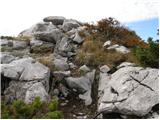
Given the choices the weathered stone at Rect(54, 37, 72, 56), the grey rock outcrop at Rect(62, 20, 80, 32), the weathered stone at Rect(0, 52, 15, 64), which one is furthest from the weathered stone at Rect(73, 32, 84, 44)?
the weathered stone at Rect(0, 52, 15, 64)

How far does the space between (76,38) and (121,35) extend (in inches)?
74.6

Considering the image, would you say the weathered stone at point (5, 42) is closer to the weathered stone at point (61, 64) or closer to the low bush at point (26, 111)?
the weathered stone at point (61, 64)

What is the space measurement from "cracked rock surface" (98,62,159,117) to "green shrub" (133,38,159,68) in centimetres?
35

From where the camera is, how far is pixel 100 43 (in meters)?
13.5

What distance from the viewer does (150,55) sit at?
9977 millimetres

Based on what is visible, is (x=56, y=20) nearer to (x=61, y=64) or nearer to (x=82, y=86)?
(x=61, y=64)

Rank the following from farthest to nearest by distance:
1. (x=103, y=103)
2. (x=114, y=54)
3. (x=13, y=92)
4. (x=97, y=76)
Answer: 1. (x=114, y=54)
2. (x=97, y=76)
3. (x=13, y=92)
4. (x=103, y=103)

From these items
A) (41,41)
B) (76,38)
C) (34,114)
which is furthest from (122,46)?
(34,114)

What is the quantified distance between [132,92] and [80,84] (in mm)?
2112

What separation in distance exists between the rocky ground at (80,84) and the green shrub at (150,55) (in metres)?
0.37

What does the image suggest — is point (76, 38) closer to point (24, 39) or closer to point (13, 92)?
point (24, 39)

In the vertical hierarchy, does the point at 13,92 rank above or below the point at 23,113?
below

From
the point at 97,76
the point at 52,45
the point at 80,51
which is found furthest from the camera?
the point at 52,45

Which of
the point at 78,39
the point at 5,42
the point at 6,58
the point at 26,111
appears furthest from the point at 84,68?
the point at 26,111
